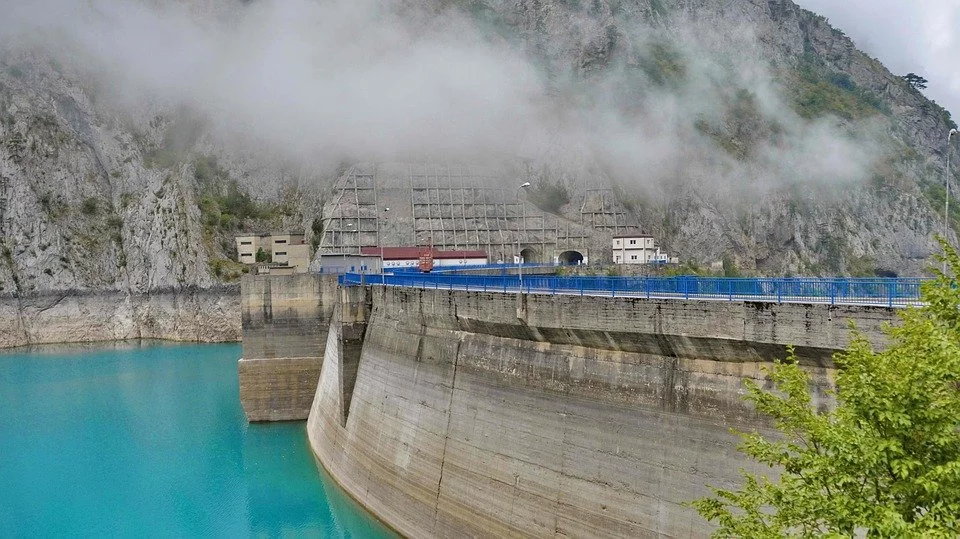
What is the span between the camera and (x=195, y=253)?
98.8 metres

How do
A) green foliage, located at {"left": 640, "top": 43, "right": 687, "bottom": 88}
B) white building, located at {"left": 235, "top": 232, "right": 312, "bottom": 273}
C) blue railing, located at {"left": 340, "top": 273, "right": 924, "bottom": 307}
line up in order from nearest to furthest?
1. blue railing, located at {"left": 340, "top": 273, "right": 924, "bottom": 307}
2. white building, located at {"left": 235, "top": 232, "right": 312, "bottom": 273}
3. green foliage, located at {"left": 640, "top": 43, "right": 687, "bottom": 88}

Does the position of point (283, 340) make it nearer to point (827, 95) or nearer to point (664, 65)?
point (664, 65)

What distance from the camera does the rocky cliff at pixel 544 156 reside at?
9669 cm

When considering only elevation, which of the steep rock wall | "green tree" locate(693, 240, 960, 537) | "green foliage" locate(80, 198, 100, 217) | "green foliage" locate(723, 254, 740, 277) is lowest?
the steep rock wall

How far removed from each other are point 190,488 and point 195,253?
73.0 m

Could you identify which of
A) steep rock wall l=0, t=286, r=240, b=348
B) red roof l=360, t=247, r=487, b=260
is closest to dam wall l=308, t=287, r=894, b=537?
red roof l=360, t=247, r=487, b=260

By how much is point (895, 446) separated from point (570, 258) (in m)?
86.2

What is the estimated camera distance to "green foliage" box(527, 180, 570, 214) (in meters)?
97.9

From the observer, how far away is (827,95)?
127m

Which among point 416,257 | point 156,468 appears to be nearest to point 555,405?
point 156,468

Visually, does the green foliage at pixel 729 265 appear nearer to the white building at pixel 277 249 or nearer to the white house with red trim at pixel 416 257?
the white house with red trim at pixel 416 257

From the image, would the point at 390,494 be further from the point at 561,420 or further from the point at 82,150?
the point at 82,150

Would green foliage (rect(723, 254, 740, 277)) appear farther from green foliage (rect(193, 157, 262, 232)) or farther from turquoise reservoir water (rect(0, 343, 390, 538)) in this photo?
green foliage (rect(193, 157, 262, 232))

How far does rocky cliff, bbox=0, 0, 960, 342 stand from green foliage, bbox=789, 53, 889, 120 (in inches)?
27.0
